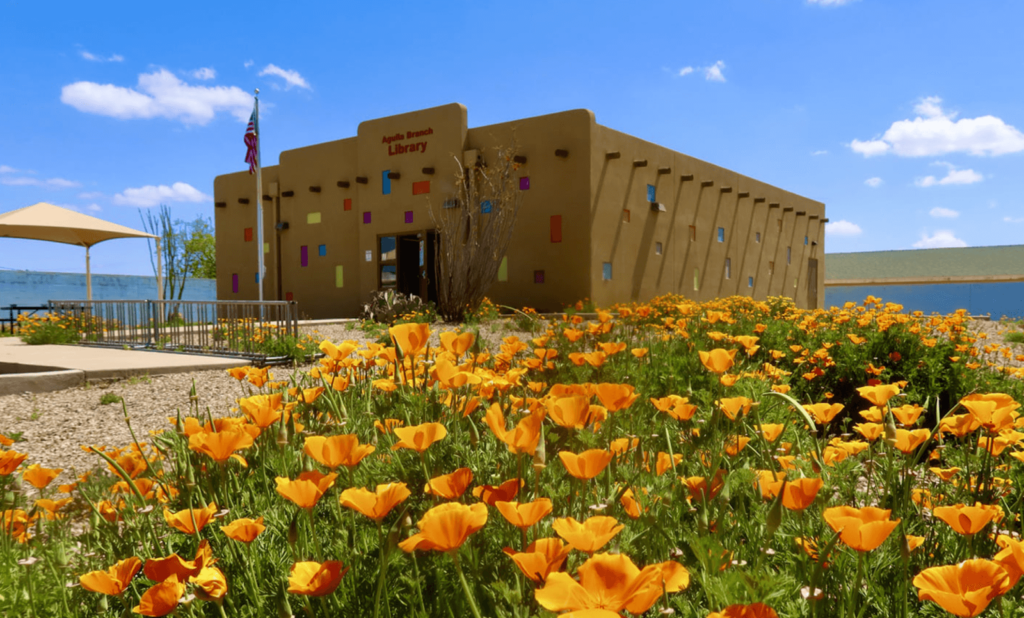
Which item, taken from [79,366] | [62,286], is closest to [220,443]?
[79,366]

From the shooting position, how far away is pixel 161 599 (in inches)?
32.9

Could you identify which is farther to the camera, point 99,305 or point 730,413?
point 99,305

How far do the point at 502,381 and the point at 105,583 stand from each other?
0.95 m

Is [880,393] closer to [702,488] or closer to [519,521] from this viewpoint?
[702,488]

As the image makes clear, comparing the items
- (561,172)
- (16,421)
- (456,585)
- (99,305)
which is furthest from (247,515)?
(561,172)

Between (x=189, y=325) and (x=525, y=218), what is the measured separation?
25.9 feet

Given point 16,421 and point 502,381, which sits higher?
point 502,381

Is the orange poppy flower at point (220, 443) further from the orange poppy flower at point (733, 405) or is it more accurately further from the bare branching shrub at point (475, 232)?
the bare branching shrub at point (475, 232)

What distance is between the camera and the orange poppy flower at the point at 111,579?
3.01 feet

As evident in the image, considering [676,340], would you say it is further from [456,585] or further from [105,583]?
[105,583]

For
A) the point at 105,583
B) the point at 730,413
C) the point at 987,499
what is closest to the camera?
the point at 105,583

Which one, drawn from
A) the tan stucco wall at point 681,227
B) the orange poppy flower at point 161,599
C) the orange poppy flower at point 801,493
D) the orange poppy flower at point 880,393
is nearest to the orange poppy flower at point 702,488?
the orange poppy flower at point 801,493

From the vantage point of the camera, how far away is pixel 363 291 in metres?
16.6

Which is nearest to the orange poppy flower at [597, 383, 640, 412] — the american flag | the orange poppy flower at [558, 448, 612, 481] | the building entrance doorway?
the orange poppy flower at [558, 448, 612, 481]
